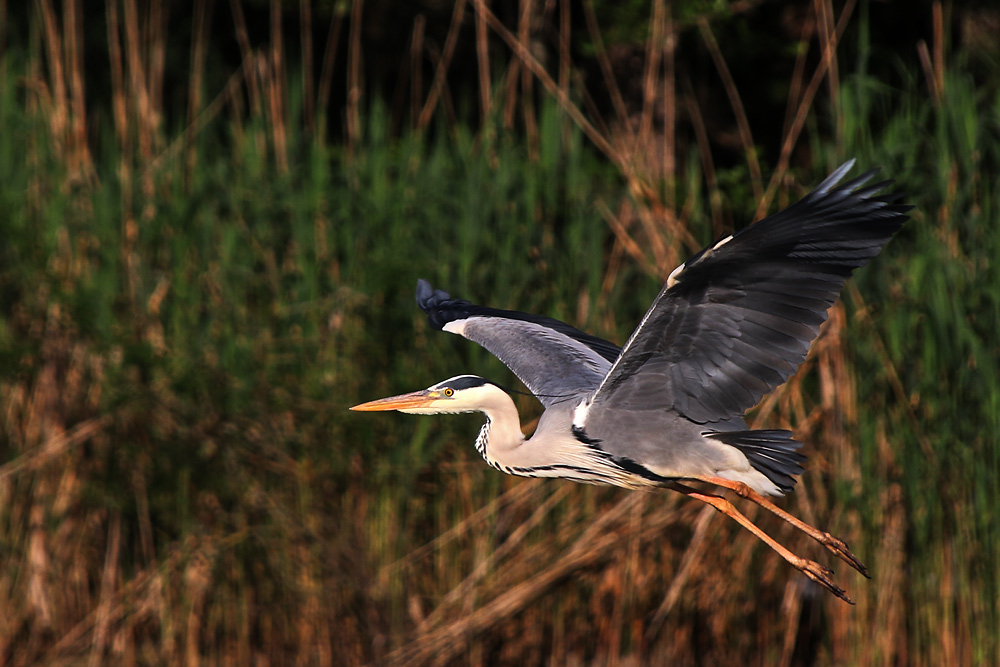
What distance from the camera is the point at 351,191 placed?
4.99 m

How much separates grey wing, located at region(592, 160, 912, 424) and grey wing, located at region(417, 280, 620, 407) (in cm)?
36

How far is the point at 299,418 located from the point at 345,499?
356 mm

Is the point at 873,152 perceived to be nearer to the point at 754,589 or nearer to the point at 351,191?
the point at 754,589

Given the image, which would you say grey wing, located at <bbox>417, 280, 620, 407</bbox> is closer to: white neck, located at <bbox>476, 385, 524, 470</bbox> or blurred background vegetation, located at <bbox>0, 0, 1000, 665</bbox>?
white neck, located at <bbox>476, 385, 524, 470</bbox>

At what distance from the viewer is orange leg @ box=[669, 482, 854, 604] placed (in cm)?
332

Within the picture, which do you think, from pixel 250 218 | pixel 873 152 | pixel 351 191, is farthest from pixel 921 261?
pixel 250 218

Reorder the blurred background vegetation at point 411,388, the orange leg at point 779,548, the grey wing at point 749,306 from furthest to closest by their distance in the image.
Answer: the blurred background vegetation at point 411,388, the orange leg at point 779,548, the grey wing at point 749,306

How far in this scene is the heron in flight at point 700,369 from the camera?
9.76 feet

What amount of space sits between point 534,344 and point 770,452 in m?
0.94

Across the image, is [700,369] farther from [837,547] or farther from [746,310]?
[837,547]

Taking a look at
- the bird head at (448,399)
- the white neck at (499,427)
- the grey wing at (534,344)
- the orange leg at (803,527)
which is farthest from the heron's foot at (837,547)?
the bird head at (448,399)

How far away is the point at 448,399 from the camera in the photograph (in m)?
3.84

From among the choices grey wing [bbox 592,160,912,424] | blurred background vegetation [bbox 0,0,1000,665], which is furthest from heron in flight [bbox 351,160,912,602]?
blurred background vegetation [bbox 0,0,1000,665]

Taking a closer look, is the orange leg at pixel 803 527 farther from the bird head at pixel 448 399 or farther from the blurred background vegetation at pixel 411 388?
the blurred background vegetation at pixel 411 388
